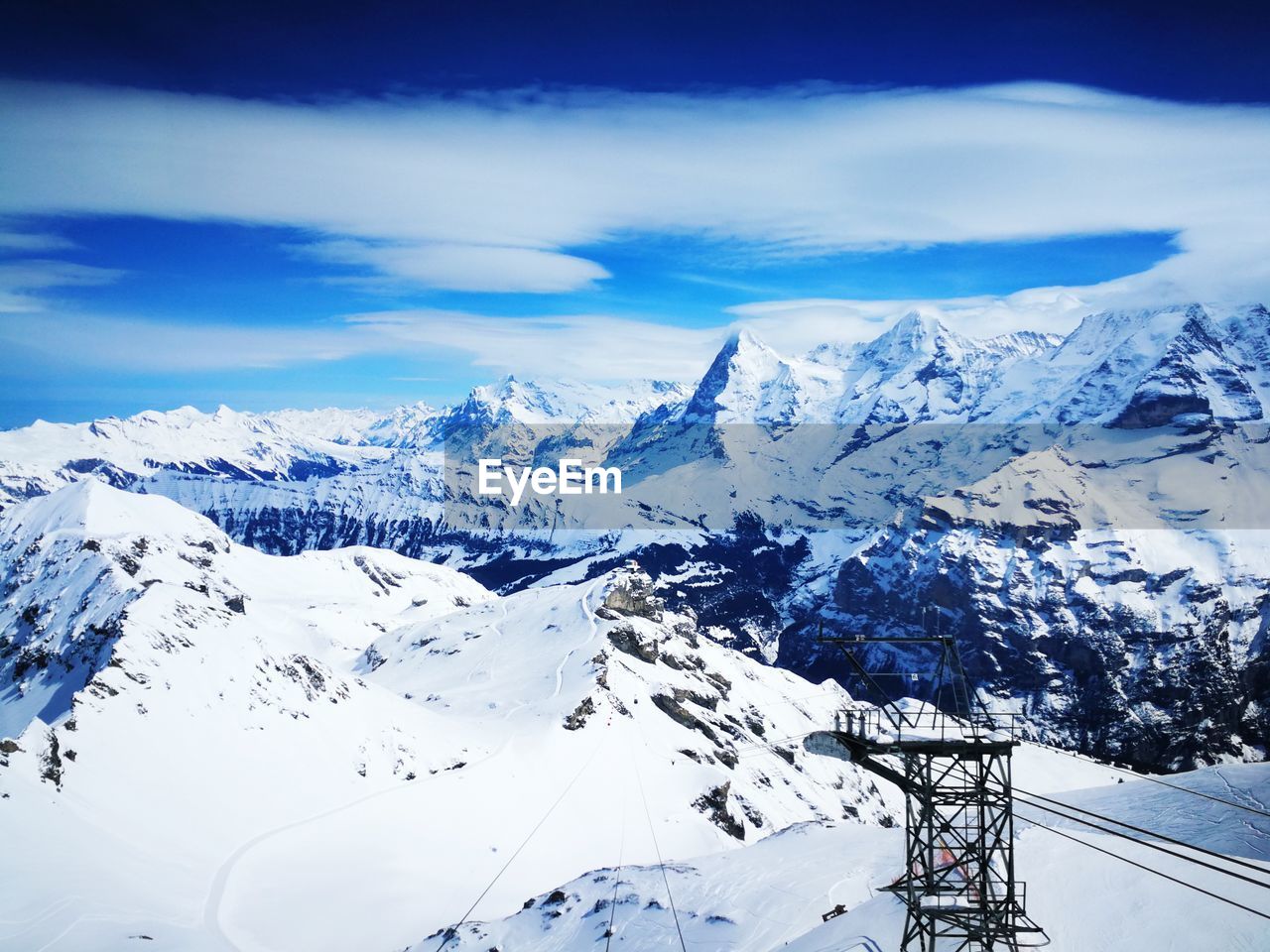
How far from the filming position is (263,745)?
78312 millimetres

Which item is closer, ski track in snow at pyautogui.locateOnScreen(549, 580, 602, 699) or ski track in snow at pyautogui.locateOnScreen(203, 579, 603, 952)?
ski track in snow at pyautogui.locateOnScreen(203, 579, 603, 952)

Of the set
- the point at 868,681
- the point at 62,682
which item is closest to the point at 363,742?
the point at 62,682

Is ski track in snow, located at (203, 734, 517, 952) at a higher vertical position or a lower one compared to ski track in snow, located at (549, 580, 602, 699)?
lower

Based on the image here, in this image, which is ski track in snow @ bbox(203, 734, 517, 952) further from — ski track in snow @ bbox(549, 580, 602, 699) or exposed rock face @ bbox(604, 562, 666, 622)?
exposed rock face @ bbox(604, 562, 666, 622)

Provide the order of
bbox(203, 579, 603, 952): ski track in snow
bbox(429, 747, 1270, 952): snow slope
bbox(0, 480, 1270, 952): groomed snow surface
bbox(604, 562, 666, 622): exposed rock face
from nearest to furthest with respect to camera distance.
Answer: bbox(429, 747, 1270, 952): snow slope → bbox(0, 480, 1270, 952): groomed snow surface → bbox(203, 579, 603, 952): ski track in snow → bbox(604, 562, 666, 622): exposed rock face

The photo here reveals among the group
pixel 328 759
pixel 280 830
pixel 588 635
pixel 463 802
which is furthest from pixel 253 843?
pixel 588 635

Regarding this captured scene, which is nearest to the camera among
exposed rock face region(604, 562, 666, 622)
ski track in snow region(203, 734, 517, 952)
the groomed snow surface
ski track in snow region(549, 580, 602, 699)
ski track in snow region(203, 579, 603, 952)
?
the groomed snow surface

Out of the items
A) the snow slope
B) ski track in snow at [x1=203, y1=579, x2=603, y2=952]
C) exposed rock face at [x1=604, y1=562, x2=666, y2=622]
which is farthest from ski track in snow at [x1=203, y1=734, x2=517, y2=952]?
exposed rock face at [x1=604, y1=562, x2=666, y2=622]

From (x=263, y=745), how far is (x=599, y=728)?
3836 centimetres

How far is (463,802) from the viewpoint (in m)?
80.6

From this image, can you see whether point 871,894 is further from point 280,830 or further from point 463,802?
point 463,802

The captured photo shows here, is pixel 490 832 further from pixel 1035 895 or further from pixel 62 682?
pixel 1035 895

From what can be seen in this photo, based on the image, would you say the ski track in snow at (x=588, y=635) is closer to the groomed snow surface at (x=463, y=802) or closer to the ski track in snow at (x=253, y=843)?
the groomed snow surface at (x=463, y=802)

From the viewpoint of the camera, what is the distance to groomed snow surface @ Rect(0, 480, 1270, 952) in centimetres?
4353
